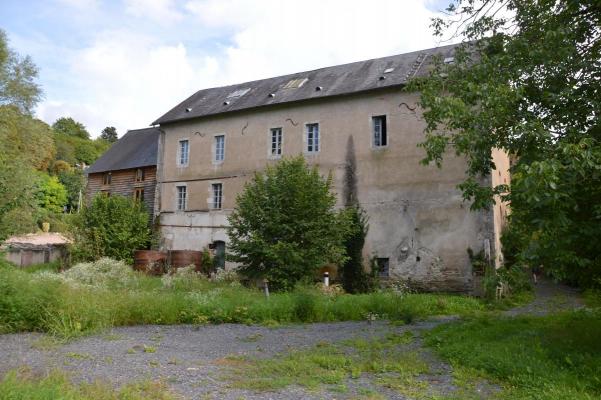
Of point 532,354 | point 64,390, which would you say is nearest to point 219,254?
point 532,354

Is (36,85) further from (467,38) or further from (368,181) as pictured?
(467,38)

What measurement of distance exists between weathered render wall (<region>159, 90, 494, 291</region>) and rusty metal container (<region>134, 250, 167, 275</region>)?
185 centimetres

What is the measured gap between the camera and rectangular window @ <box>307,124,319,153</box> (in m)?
19.3

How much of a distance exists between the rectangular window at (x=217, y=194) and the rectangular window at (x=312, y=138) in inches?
177

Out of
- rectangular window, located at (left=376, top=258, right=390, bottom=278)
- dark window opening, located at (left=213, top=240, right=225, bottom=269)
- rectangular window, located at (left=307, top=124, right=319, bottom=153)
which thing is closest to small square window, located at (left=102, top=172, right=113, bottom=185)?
dark window opening, located at (left=213, top=240, right=225, bottom=269)

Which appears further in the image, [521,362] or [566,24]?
[566,24]

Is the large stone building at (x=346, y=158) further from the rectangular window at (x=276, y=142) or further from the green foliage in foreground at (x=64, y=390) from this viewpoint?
the green foliage in foreground at (x=64, y=390)

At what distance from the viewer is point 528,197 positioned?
547 cm

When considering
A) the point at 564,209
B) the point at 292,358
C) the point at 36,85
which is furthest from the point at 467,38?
the point at 36,85

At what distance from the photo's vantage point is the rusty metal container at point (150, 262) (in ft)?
62.6

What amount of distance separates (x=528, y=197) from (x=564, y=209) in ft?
3.93

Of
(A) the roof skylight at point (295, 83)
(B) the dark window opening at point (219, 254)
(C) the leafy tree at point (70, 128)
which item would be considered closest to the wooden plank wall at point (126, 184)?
(B) the dark window opening at point (219, 254)

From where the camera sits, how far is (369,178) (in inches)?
707

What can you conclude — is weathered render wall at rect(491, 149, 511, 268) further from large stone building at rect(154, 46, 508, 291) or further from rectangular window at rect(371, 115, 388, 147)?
rectangular window at rect(371, 115, 388, 147)
